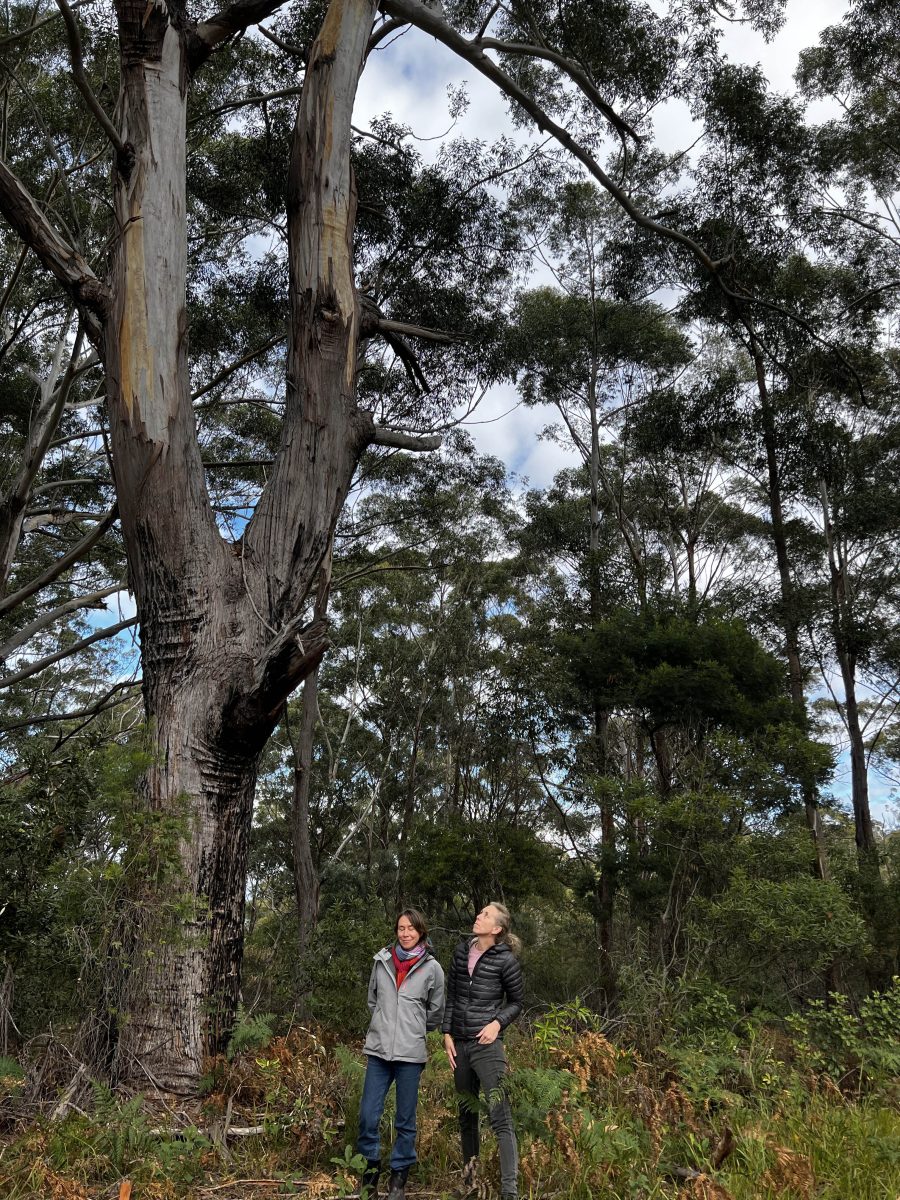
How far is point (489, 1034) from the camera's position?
3.66m

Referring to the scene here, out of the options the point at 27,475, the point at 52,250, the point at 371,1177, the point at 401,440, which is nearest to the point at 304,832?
the point at 27,475

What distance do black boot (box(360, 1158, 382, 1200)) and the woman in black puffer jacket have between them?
35 centimetres

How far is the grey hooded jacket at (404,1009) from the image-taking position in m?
3.70

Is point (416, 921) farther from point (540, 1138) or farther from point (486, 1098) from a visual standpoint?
point (540, 1138)

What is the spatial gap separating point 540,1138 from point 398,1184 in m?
0.62

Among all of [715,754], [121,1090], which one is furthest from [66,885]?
[715,754]

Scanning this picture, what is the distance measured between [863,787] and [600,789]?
7396 millimetres

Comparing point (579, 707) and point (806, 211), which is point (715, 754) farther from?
point (806, 211)

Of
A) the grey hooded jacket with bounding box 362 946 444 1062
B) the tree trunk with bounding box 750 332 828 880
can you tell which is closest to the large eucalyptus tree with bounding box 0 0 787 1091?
the grey hooded jacket with bounding box 362 946 444 1062

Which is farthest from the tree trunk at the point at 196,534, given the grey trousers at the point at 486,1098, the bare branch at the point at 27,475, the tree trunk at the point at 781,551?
the tree trunk at the point at 781,551

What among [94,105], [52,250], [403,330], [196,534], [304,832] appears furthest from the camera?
[304,832]

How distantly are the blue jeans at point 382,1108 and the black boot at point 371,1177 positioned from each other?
0.09 ft

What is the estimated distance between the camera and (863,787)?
1548cm

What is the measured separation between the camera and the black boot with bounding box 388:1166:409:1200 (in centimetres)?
339
